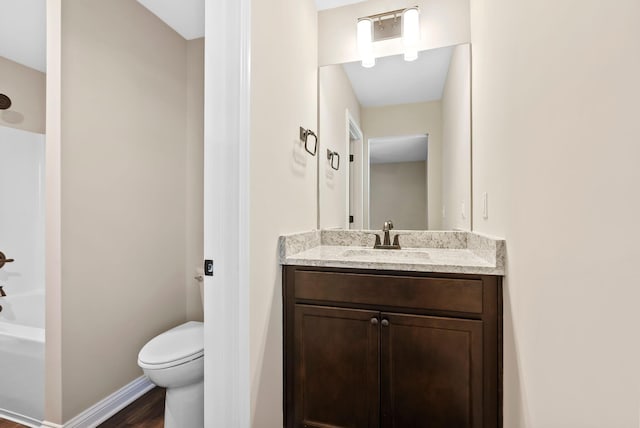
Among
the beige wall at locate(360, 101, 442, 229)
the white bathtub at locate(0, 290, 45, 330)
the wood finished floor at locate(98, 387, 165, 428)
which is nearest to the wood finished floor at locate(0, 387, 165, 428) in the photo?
the wood finished floor at locate(98, 387, 165, 428)

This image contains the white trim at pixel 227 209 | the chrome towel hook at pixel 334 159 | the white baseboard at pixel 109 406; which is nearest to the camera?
the white trim at pixel 227 209

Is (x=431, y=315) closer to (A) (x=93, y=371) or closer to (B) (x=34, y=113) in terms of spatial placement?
(A) (x=93, y=371)

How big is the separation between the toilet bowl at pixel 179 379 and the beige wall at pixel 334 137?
1.08 meters

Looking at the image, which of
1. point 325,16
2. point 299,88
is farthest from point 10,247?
point 325,16

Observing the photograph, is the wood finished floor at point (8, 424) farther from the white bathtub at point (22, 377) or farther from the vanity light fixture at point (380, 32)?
the vanity light fixture at point (380, 32)

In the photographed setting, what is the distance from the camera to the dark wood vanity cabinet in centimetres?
119

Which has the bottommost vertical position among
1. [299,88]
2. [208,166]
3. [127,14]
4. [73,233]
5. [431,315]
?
[431,315]

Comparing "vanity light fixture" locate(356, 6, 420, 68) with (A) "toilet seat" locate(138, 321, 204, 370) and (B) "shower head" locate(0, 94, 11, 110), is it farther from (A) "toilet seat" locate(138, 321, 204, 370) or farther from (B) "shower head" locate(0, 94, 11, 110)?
(B) "shower head" locate(0, 94, 11, 110)

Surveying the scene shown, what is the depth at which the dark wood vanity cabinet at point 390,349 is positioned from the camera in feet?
3.89

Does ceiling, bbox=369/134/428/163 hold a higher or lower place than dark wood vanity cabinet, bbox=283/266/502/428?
higher

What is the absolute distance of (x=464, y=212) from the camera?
170cm

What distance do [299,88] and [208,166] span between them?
83cm

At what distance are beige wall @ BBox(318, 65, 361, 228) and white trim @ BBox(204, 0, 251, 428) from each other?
0.88 meters

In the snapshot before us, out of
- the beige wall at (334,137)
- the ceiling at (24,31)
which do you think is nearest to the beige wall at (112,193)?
the ceiling at (24,31)
